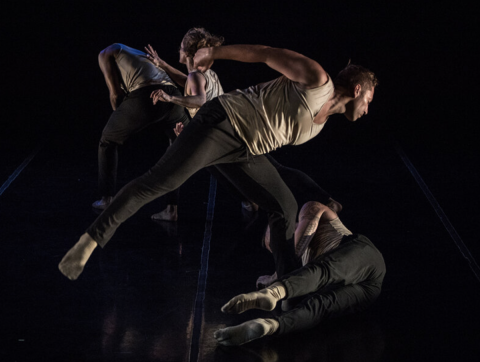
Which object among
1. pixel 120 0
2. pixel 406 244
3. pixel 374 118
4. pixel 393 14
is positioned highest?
pixel 120 0

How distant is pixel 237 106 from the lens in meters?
2.92

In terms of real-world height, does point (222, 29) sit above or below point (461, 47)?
above

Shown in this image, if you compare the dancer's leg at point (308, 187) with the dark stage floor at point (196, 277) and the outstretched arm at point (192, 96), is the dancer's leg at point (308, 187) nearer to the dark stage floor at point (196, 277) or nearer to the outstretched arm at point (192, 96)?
the dark stage floor at point (196, 277)

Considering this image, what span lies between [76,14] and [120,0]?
0.47 meters

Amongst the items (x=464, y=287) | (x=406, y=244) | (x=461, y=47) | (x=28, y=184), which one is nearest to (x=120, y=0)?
(x=28, y=184)

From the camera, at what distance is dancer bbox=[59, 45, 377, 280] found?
282cm

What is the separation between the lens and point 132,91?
4270mm

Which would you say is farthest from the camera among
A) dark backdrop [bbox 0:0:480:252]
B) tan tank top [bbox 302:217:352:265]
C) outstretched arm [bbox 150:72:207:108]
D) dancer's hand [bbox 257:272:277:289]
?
dark backdrop [bbox 0:0:480:252]

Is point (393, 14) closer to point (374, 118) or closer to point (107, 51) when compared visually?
point (374, 118)

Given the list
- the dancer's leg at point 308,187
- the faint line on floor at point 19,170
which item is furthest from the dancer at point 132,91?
the faint line on floor at point 19,170

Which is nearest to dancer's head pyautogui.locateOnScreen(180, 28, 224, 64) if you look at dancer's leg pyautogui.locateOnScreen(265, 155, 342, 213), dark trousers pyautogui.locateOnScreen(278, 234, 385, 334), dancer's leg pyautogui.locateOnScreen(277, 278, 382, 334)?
dancer's leg pyautogui.locateOnScreen(265, 155, 342, 213)

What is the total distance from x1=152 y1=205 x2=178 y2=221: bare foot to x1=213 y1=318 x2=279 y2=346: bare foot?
162 cm

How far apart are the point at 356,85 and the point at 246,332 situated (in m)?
1.13

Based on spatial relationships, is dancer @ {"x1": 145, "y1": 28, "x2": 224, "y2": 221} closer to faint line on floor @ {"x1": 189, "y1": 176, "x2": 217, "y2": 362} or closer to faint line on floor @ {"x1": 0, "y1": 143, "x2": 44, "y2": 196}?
faint line on floor @ {"x1": 189, "y1": 176, "x2": 217, "y2": 362}
